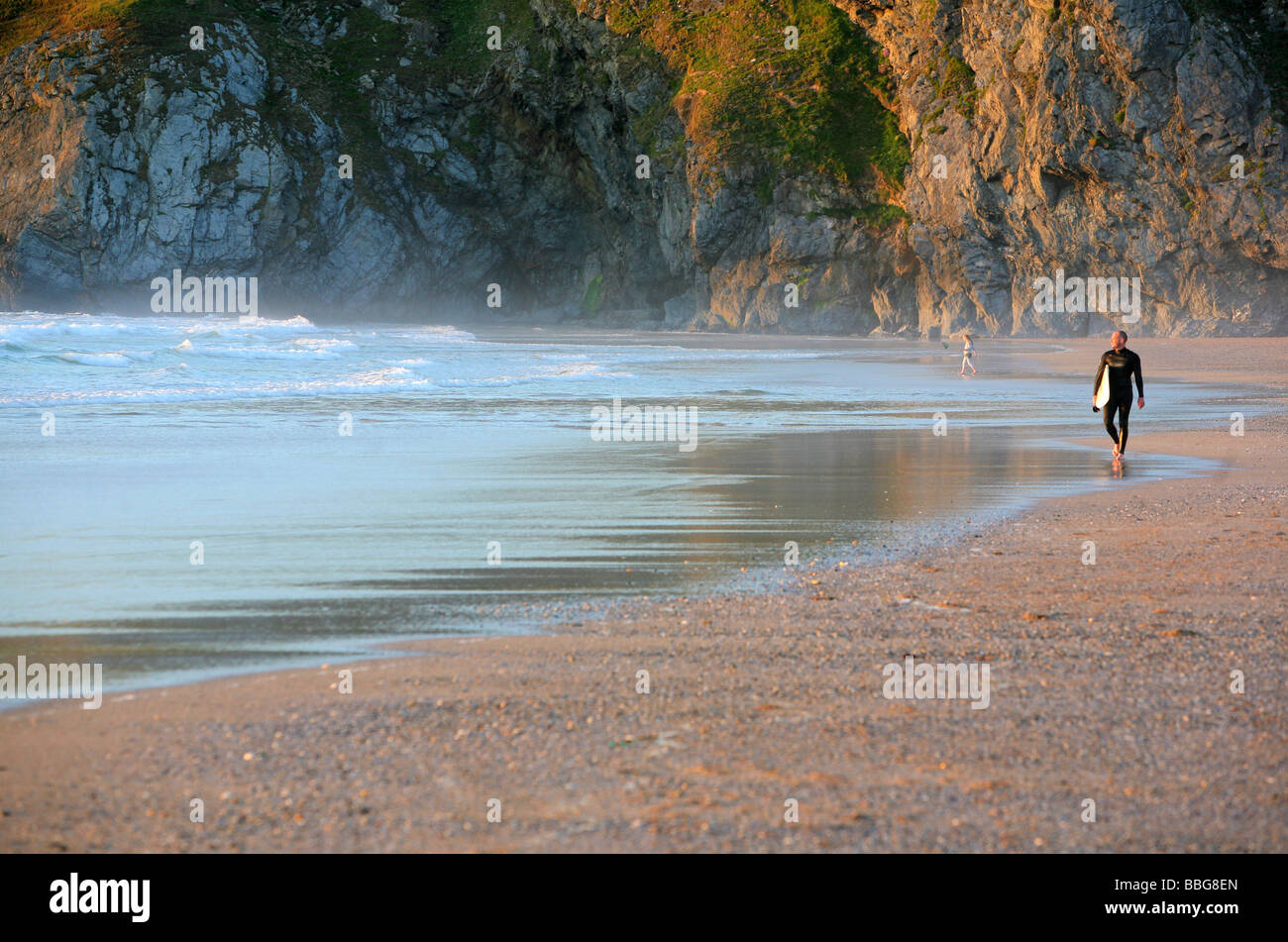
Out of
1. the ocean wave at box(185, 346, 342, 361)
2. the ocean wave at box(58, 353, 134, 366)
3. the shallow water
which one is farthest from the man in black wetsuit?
the ocean wave at box(185, 346, 342, 361)

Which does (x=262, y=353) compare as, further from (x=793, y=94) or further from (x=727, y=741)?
(x=793, y=94)

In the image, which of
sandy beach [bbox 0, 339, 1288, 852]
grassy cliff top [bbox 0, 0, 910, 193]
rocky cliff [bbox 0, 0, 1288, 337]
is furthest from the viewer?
grassy cliff top [bbox 0, 0, 910, 193]

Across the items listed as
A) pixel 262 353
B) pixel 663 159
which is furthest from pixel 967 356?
pixel 663 159

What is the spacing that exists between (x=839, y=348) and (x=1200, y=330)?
15.2 meters

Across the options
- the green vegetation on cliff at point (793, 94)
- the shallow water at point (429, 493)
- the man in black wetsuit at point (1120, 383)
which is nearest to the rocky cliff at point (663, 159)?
the green vegetation on cliff at point (793, 94)

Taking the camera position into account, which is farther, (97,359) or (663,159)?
(663,159)

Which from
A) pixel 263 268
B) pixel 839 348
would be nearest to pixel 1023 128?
pixel 839 348

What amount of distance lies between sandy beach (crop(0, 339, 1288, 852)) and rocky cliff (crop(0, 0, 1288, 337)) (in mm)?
44847

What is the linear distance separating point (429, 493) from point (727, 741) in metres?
6.11

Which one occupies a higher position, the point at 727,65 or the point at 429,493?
the point at 727,65

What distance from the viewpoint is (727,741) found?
424 centimetres

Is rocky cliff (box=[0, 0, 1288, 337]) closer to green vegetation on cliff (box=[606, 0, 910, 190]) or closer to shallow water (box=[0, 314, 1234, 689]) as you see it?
green vegetation on cliff (box=[606, 0, 910, 190])

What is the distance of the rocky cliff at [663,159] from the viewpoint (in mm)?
46406

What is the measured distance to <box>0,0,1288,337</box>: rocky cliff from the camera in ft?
152
